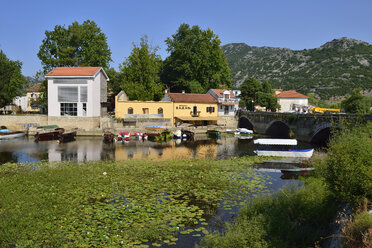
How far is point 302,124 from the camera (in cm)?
4884

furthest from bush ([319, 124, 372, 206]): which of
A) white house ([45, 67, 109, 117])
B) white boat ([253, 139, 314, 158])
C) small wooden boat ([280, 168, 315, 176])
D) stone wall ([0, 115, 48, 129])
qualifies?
stone wall ([0, 115, 48, 129])

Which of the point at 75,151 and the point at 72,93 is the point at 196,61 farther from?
the point at 75,151

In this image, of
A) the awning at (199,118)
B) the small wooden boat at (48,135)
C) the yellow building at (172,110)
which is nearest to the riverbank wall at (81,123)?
the yellow building at (172,110)

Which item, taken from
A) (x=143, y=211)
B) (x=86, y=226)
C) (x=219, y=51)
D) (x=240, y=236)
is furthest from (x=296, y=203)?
(x=219, y=51)

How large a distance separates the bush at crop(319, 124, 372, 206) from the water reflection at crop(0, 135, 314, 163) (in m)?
23.2

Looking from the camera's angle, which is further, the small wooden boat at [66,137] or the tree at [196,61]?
the tree at [196,61]

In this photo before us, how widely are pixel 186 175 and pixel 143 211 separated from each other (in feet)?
29.9

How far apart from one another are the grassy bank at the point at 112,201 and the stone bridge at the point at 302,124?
19.5 meters

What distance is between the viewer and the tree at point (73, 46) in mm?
67812

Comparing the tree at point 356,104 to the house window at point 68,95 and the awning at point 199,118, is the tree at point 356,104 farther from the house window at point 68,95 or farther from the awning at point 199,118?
the house window at point 68,95

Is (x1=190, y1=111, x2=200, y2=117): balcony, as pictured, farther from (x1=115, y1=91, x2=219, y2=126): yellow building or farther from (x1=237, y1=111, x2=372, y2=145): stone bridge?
(x1=237, y1=111, x2=372, y2=145): stone bridge

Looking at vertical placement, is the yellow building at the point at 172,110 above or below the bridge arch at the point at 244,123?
above

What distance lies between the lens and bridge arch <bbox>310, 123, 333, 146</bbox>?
43.2 m

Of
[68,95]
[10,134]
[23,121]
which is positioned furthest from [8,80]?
[10,134]
